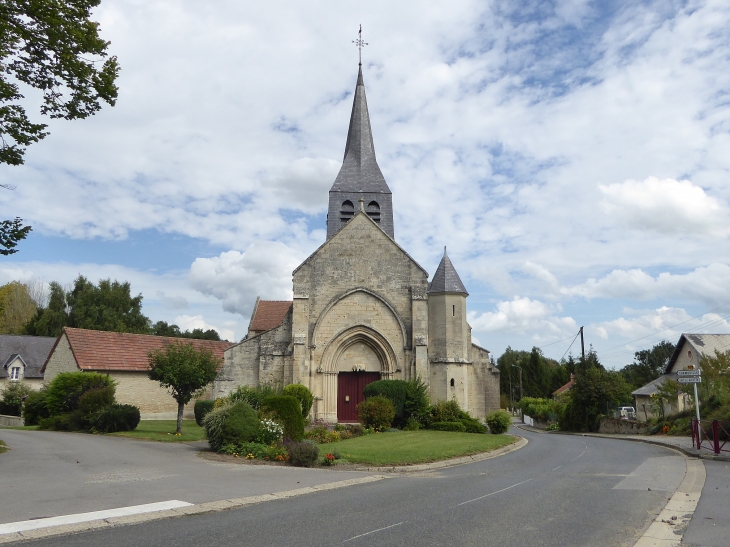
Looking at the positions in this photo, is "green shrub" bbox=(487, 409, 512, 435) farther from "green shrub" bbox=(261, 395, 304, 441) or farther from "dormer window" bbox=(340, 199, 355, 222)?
"dormer window" bbox=(340, 199, 355, 222)

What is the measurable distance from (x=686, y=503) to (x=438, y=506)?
4.03m

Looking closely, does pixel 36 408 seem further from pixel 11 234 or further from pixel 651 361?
pixel 651 361

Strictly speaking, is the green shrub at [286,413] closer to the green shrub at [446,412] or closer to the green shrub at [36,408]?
the green shrub at [446,412]

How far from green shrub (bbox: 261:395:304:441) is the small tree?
15.6 feet

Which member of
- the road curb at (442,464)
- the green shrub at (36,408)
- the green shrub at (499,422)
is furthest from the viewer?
the green shrub at (36,408)

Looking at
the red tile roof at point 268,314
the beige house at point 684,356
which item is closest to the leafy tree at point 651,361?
the beige house at point 684,356

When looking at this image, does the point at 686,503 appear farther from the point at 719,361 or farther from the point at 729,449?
the point at 719,361

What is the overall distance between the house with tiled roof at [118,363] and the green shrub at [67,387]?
4443 mm

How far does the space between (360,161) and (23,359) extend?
28.0 meters

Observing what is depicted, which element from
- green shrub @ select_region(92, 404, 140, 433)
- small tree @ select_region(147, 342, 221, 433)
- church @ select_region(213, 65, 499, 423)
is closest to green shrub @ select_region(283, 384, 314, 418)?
church @ select_region(213, 65, 499, 423)

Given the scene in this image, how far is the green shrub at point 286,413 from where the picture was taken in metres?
16.4

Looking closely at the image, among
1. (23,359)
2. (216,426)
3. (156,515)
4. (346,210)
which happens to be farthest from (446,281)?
(23,359)

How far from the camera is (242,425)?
50.5 feet

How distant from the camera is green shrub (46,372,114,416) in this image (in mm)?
24062
